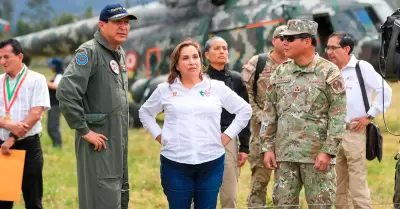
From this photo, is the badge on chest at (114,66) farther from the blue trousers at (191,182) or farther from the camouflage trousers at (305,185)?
the camouflage trousers at (305,185)

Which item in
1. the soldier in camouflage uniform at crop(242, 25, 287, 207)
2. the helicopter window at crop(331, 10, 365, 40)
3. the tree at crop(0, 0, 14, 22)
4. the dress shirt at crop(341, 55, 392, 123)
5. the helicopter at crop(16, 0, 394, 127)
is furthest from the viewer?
the tree at crop(0, 0, 14, 22)

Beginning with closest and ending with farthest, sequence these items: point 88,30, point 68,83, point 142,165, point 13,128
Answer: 1. point 68,83
2. point 13,128
3. point 142,165
4. point 88,30

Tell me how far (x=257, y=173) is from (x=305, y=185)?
4.65 ft

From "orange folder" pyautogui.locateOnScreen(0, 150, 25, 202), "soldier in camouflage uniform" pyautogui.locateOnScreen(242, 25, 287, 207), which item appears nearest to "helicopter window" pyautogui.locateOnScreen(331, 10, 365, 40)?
"soldier in camouflage uniform" pyautogui.locateOnScreen(242, 25, 287, 207)

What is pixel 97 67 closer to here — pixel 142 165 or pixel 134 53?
pixel 142 165

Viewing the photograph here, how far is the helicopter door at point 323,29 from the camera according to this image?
1098cm

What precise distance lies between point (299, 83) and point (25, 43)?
13825 millimetres

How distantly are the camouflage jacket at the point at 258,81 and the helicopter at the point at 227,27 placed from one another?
5.24m

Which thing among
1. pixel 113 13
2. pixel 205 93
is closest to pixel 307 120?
pixel 205 93

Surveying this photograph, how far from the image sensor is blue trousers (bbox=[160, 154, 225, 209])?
14.9 feet

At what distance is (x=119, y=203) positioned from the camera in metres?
4.61

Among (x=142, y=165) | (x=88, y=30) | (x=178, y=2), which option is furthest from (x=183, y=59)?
(x=88, y=30)

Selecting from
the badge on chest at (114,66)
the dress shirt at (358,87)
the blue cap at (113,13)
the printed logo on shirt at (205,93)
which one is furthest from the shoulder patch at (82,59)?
the dress shirt at (358,87)

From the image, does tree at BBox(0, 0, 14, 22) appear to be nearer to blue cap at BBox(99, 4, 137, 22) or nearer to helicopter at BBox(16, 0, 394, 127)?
helicopter at BBox(16, 0, 394, 127)
